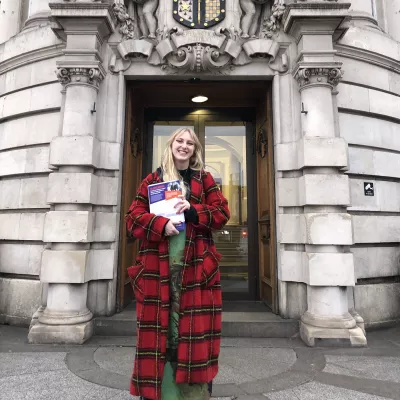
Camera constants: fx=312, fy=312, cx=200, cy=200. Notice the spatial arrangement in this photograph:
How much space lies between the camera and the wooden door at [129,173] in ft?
18.3

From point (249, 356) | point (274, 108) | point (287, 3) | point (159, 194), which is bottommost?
point (249, 356)

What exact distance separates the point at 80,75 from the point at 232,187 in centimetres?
381

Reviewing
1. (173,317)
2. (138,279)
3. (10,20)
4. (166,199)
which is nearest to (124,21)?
(10,20)

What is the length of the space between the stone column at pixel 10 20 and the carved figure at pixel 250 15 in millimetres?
5476

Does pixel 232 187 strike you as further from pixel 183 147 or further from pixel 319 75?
pixel 183 147

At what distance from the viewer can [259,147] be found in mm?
6582

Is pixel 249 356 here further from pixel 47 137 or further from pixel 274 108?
pixel 47 137

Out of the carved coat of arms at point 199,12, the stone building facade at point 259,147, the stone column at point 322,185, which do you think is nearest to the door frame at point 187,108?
the stone building facade at point 259,147

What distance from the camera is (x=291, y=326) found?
4.97 m

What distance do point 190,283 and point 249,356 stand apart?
2608 mm

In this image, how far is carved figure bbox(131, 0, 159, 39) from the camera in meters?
5.71

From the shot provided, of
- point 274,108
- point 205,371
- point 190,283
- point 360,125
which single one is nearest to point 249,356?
point 205,371

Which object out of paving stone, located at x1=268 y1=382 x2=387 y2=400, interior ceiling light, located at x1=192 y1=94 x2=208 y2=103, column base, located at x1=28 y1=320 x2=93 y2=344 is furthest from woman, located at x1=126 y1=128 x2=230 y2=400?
interior ceiling light, located at x1=192 y1=94 x2=208 y2=103

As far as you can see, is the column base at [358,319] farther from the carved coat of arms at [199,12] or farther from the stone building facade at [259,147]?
the carved coat of arms at [199,12]
